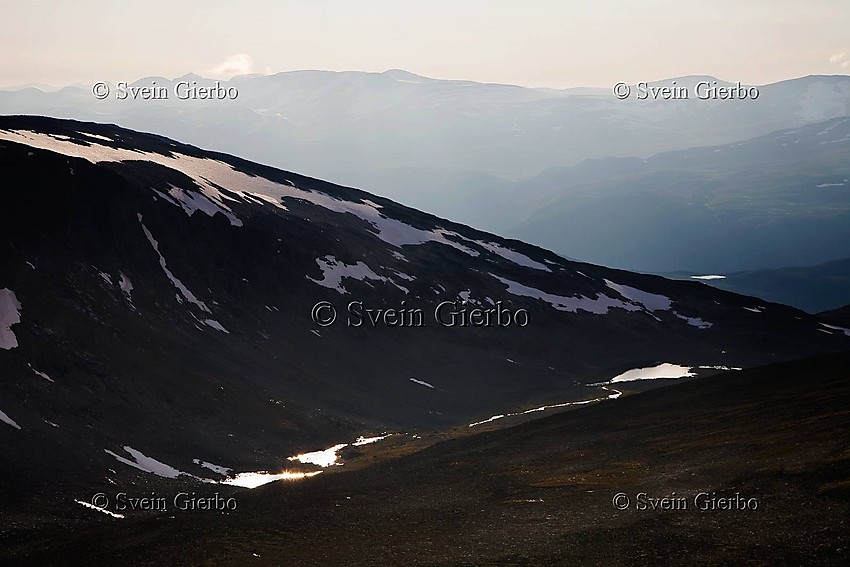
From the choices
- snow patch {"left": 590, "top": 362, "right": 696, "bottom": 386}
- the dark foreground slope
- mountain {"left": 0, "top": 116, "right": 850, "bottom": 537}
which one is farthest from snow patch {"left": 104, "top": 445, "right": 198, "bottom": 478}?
snow patch {"left": 590, "top": 362, "right": 696, "bottom": 386}

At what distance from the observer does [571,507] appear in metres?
66.6

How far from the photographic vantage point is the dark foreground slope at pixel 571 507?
178 ft

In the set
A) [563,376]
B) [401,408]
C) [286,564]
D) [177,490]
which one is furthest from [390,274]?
[286,564]

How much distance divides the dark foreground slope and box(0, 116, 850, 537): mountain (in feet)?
38.7

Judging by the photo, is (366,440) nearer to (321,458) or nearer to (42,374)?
Answer: (321,458)

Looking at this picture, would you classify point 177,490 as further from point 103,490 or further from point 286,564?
point 286,564

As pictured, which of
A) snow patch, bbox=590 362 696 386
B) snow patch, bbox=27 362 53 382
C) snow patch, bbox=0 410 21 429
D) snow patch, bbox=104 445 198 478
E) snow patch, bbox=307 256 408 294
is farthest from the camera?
snow patch, bbox=307 256 408 294

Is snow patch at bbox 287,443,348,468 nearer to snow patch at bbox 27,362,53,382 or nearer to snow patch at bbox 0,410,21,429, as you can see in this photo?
snow patch at bbox 27,362,53,382

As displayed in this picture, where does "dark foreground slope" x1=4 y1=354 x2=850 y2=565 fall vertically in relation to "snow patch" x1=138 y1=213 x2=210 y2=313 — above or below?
below

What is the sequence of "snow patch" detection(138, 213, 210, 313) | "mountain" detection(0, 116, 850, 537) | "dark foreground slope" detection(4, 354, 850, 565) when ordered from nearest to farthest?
"dark foreground slope" detection(4, 354, 850, 565) < "mountain" detection(0, 116, 850, 537) < "snow patch" detection(138, 213, 210, 313)

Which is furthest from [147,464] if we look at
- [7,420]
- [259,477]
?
[7,420]

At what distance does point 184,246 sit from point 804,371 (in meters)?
95.1

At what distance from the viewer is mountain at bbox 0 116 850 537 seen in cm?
9394

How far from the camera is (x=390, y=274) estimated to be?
190 m
